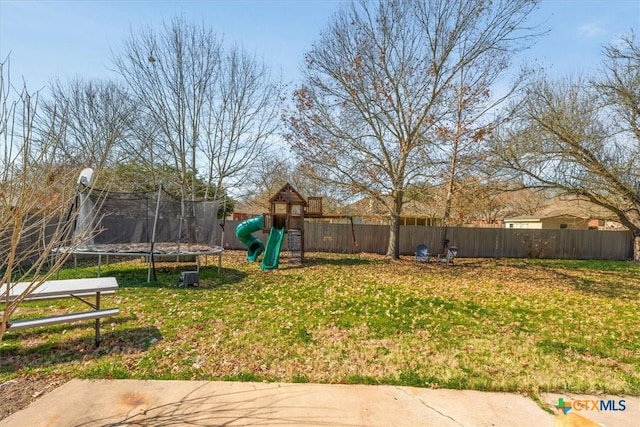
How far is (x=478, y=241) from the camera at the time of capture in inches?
610

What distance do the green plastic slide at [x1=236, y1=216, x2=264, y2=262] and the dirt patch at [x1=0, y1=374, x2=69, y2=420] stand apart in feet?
27.5

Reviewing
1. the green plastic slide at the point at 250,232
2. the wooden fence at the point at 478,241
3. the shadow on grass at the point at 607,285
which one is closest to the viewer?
the shadow on grass at the point at 607,285

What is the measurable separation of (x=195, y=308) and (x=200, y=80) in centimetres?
926

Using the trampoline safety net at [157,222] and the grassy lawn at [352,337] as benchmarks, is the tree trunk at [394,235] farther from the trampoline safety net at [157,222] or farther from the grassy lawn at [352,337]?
the trampoline safety net at [157,222]

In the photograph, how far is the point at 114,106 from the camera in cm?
1327

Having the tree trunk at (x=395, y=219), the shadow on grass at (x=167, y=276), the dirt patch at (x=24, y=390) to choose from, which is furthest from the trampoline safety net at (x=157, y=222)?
the tree trunk at (x=395, y=219)

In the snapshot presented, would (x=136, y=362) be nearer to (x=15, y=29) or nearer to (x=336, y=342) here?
(x=336, y=342)

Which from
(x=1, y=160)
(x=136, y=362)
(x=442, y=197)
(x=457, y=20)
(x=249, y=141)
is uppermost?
(x=457, y=20)

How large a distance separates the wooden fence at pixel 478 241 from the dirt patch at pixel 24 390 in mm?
12102

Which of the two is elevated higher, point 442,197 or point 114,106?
point 114,106

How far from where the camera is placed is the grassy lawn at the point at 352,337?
301 centimetres

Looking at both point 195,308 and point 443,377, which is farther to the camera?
point 195,308

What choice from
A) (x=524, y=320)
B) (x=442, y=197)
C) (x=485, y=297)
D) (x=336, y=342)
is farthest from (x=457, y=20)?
(x=336, y=342)

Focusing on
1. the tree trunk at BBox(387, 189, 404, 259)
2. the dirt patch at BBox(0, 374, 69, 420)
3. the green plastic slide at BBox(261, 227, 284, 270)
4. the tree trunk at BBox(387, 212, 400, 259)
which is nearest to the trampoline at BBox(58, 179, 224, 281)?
the green plastic slide at BBox(261, 227, 284, 270)
